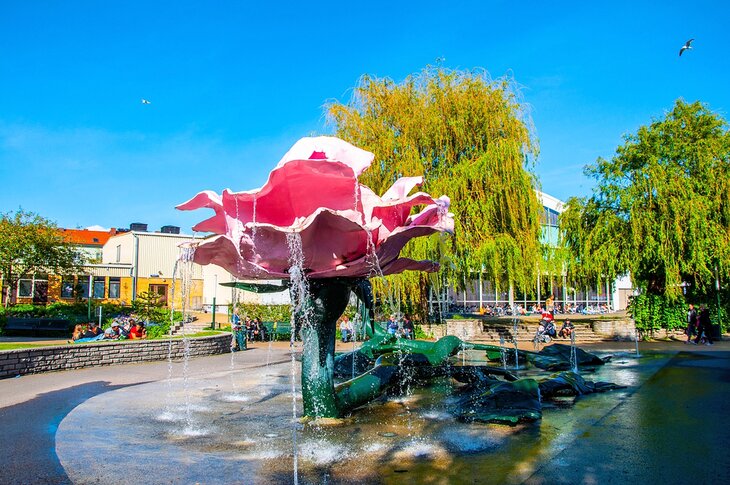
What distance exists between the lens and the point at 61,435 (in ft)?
18.3

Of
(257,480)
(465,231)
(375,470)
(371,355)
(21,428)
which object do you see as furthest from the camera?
(465,231)

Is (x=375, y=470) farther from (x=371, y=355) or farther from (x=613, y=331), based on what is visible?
(x=613, y=331)

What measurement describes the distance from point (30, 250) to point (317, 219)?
37.8m

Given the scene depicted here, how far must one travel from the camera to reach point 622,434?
17.6ft

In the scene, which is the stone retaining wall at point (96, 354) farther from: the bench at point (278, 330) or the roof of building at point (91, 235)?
the roof of building at point (91, 235)

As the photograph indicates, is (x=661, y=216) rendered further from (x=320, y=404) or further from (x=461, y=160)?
(x=320, y=404)

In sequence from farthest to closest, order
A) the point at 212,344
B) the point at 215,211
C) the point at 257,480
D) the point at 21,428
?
the point at 212,344 < the point at 21,428 < the point at 215,211 < the point at 257,480

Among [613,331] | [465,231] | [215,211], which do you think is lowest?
[613,331]

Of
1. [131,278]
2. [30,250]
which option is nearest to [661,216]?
[30,250]

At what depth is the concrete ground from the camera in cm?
413

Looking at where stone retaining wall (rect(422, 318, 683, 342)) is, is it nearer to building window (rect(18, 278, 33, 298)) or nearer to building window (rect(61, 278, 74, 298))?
building window (rect(61, 278, 74, 298))

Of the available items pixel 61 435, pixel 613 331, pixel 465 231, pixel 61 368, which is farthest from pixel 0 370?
pixel 613 331

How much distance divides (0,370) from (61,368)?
1.58 m

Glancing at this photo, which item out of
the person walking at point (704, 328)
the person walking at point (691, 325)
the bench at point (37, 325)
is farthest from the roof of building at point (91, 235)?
the person walking at point (704, 328)
